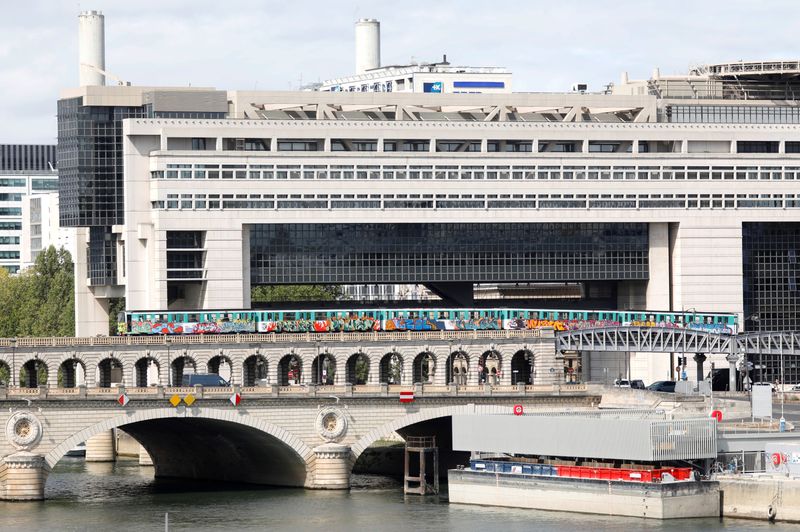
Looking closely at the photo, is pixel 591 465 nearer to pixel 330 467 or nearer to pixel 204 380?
pixel 330 467

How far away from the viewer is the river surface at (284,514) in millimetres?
152000

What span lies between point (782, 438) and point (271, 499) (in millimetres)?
39721

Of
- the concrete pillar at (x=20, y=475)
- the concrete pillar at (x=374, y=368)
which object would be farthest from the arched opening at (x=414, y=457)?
the concrete pillar at (x=20, y=475)

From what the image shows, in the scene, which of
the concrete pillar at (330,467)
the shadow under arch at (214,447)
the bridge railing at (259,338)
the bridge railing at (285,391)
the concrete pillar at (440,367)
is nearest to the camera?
the bridge railing at (285,391)

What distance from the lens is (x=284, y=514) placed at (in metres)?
161

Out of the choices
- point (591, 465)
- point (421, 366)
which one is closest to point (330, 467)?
point (421, 366)

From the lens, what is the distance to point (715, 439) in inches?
6225

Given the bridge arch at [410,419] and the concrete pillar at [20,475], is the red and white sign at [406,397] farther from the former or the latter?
the concrete pillar at [20,475]

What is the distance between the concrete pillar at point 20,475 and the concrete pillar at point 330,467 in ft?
71.8

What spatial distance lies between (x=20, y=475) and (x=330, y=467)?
2441cm

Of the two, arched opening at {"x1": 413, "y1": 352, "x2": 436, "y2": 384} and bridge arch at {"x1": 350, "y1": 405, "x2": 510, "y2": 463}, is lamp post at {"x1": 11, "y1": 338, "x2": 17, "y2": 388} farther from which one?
arched opening at {"x1": 413, "y1": 352, "x2": 436, "y2": 384}

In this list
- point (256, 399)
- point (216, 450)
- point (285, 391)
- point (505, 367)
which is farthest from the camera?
point (505, 367)

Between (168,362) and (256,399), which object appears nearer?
(256,399)

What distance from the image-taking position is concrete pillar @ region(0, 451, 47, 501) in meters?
168
